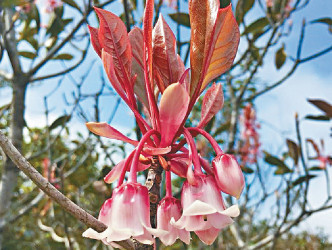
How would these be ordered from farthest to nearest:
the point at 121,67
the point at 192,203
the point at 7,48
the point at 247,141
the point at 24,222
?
the point at 24,222
the point at 247,141
the point at 7,48
the point at 121,67
the point at 192,203

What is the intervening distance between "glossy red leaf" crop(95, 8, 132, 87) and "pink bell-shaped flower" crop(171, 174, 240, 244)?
8.6 inches

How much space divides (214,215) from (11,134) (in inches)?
52.8

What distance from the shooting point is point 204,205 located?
1.44 feet

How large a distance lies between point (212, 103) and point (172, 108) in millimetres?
162

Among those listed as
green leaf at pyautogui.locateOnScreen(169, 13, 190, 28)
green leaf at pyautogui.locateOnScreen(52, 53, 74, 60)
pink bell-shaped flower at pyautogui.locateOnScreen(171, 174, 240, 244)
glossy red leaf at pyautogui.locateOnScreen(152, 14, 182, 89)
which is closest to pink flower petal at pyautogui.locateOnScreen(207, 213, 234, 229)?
pink bell-shaped flower at pyautogui.locateOnScreen(171, 174, 240, 244)

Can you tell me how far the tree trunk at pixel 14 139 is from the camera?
144 centimetres

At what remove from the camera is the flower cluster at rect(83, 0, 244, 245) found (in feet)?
1.47

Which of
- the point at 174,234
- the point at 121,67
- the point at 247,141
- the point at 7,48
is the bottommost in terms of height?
the point at 247,141

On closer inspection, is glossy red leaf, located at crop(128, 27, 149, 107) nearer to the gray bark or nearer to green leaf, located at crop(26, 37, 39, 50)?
the gray bark

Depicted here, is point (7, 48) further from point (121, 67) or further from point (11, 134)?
point (121, 67)

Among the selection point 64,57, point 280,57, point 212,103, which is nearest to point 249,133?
point 280,57

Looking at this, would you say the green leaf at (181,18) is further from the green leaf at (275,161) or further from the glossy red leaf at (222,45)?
the green leaf at (275,161)

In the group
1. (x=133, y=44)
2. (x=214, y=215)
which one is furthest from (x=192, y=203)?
(x=133, y=44)

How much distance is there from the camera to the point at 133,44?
0.66 meters
